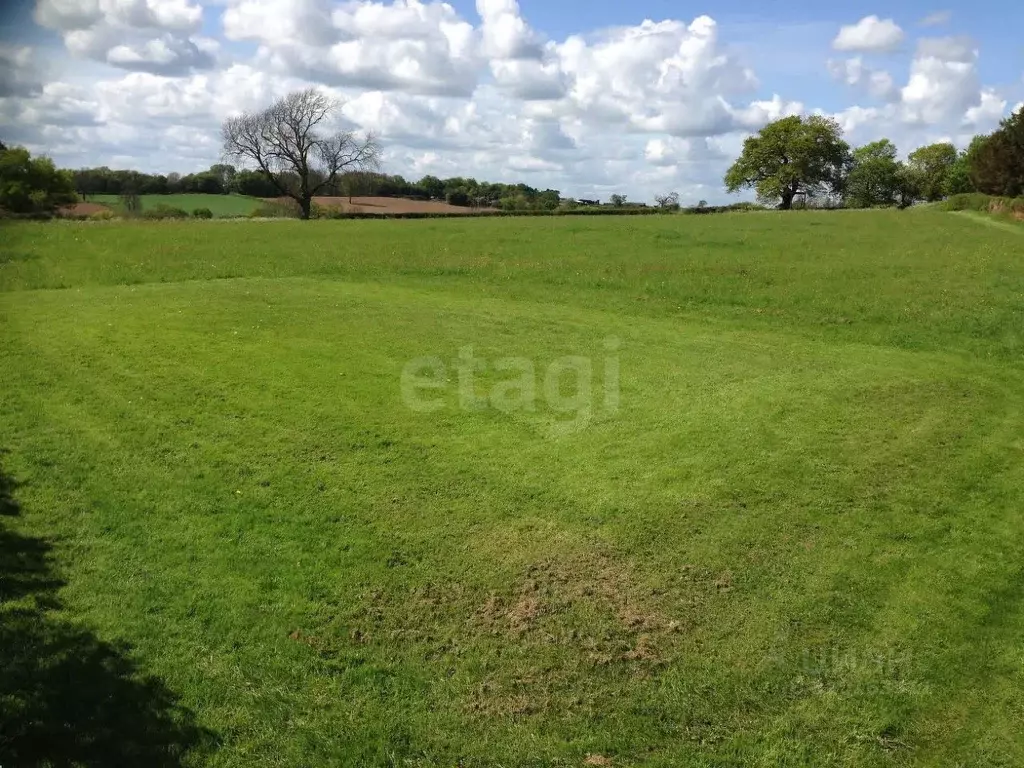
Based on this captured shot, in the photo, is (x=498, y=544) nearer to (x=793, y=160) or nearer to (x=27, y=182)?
(x=27, y=182)

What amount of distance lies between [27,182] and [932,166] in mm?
123452

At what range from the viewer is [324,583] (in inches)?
288

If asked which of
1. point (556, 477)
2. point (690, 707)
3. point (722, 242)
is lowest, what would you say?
point (690, 707)

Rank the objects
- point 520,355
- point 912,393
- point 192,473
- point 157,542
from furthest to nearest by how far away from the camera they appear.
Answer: point 520,355 → point 912,393 → point 192,473 → point 157,542

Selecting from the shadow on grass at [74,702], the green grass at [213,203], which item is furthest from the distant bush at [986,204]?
the shadow on grass at [74,702]

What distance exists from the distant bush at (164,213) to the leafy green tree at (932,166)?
310ft

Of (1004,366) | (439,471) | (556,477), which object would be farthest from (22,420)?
(1004,366)

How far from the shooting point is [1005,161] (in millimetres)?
57531

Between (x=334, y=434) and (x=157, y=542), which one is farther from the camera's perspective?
(x=334, y=434)

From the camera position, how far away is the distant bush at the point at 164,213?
129 feet

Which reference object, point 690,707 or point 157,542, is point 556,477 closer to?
point 690,707

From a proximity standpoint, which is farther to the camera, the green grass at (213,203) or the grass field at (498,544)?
the green grass at (213,203)

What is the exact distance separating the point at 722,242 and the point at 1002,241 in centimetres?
1201

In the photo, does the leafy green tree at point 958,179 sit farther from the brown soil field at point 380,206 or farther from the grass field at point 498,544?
the grass field at point 498,544
